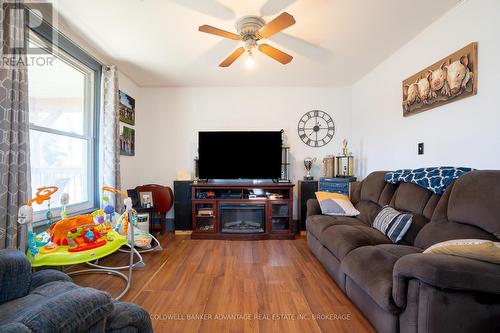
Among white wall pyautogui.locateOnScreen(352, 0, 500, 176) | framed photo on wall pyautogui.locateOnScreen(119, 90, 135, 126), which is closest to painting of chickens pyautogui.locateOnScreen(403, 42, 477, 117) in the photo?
white wall pyautogui.locateOnScreen(352, 0, 500, 176)

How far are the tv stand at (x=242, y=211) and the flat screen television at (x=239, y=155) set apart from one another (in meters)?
0.20

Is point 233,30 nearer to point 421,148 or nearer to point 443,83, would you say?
point 443,83

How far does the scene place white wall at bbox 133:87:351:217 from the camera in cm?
386

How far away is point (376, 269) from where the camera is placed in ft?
4.69

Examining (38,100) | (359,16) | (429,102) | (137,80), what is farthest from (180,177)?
(429,102)

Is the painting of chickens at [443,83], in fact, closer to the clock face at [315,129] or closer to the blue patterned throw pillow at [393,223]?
the blue patterned throw pillow at [393,223]

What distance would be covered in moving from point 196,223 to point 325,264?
203cm

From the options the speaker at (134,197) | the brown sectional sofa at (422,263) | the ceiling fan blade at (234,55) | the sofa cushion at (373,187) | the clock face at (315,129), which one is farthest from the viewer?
the clock face at (315,129)

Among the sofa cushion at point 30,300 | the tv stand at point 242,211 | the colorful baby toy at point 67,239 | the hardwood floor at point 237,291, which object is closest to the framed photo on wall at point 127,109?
the tv stand at point 242,211

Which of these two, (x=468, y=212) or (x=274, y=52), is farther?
(x=274, y=52)

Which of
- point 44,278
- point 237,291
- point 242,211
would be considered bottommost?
point 237,291

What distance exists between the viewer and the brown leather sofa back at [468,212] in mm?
1342

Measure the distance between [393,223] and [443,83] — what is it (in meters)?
1.37

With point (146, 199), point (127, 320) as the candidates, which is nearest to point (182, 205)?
point (146, 199)
